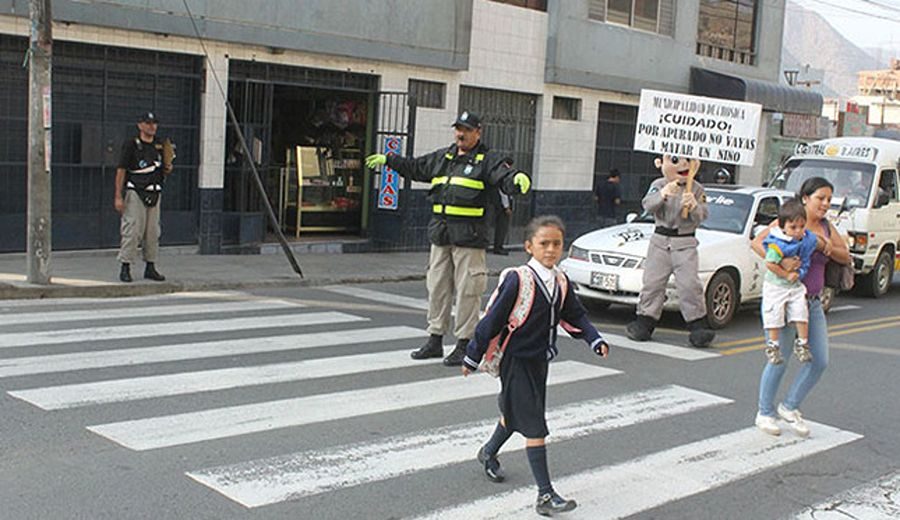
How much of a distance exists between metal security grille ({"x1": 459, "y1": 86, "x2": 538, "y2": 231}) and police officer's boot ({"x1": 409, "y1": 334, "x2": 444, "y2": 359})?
Answer: 11.1m

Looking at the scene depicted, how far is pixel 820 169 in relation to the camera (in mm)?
16562

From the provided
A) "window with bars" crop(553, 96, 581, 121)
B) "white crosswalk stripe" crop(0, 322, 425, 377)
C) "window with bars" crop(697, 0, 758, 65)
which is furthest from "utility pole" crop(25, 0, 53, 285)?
"window with bars" crop(697, 0, 758, 65)

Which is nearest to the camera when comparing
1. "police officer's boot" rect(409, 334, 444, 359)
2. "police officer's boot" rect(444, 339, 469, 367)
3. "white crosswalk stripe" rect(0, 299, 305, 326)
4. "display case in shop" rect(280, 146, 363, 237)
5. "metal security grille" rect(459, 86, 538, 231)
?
"police officer's boot" rect(444, 339, 469, 367)

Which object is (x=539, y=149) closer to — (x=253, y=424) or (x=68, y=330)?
(x=68, y=330)

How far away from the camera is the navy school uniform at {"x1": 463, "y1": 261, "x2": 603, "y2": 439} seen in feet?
17.6

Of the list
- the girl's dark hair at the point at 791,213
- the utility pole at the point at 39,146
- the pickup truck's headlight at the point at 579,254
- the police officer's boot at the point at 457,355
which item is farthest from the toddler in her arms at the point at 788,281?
the utility pole at the point at 39,146

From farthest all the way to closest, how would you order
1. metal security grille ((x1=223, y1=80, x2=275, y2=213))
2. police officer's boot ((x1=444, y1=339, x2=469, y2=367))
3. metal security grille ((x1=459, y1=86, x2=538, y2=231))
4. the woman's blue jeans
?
metal security grille ((x1=459, y1=86, x2=538, y2=231)) → metal security grille ((x1=223, y1=80, x2=275, y2=213)) → police officer's boot ((x1=444, y1=339, x2=469, y2=367)) → the woman's blue jeans

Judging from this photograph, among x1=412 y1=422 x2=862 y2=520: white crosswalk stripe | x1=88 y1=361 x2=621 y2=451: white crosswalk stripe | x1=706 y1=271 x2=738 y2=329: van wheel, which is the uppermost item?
x1=706 y1=271 x2=738 y2=329: van wheel

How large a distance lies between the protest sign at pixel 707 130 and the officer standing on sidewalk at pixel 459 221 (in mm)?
3447

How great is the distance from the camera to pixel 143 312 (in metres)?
10.7

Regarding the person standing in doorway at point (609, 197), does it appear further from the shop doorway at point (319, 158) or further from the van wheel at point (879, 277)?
the van wheel at point (879, 277)

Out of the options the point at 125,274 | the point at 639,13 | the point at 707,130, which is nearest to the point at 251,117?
the point at 125,274

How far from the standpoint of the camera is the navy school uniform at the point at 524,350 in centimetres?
538

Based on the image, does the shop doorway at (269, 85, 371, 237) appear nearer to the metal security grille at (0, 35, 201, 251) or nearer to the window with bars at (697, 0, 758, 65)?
the metal security grille at (0, 35, 201, 251)
